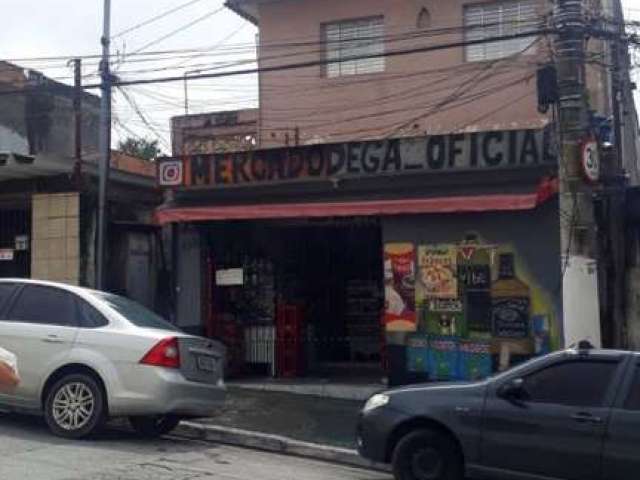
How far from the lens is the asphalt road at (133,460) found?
26.7ft

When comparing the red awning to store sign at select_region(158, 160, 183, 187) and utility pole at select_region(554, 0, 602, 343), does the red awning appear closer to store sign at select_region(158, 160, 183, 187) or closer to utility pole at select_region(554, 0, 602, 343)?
store sign at select_region(158, 160, 183, 187)

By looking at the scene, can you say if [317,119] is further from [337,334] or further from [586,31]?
[586,31]

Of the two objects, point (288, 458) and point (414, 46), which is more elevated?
point (414, 46)

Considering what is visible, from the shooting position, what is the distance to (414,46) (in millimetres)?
20656

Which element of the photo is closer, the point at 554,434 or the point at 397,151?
the point at 554,434

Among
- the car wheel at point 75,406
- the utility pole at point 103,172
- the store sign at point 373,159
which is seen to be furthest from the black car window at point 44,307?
the utility pole at point 103,172

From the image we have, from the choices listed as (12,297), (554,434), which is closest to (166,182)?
(12,297)

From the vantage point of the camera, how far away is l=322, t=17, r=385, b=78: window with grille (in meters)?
21.2

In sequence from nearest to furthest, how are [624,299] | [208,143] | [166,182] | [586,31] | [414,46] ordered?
[586,31]
[624,299]
[166,182]
[414,46]
[208,143]

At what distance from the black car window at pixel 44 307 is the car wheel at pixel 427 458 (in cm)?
380

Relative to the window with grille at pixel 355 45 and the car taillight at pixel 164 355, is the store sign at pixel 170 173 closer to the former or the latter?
the car taillight at pixel 164 355

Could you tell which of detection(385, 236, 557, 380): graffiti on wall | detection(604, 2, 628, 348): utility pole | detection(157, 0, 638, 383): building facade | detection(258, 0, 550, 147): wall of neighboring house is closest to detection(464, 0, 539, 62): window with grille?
detection(157, 0, 638, 383): building facade

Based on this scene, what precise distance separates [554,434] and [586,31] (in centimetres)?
497

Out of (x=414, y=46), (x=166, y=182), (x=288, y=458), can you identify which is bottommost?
(x=288, y=458)
